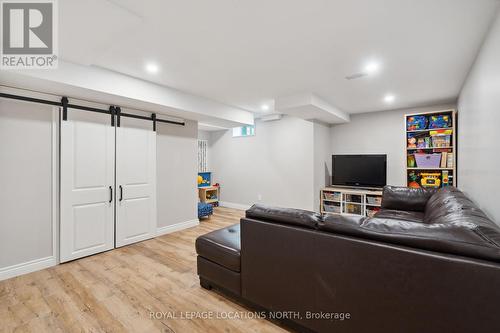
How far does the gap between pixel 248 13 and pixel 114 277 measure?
3067mm

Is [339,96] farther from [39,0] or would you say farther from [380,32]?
[39,0]

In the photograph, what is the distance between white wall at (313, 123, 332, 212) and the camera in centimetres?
521

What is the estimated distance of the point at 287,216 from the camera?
177 cm

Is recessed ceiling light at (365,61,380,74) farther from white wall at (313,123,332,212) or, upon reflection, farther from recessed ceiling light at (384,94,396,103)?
white wall at (313,123,332,212)

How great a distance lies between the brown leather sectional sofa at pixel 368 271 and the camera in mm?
1116

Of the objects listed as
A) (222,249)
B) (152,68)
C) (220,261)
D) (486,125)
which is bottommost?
(220,261)

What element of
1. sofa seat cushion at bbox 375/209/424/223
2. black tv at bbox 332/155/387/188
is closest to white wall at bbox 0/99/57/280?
sofa seat cushion at bbox 375/209/424/223

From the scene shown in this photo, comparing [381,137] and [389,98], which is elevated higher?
[389,98]

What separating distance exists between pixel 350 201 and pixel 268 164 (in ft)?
7.00

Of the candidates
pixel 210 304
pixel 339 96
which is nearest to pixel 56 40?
pixel 210 304

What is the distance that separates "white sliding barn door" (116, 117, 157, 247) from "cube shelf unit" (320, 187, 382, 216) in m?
3.67

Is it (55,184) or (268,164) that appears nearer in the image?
(55,184)

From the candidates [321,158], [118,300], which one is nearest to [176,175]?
[118,300]

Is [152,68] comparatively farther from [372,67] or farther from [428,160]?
[428,160]
